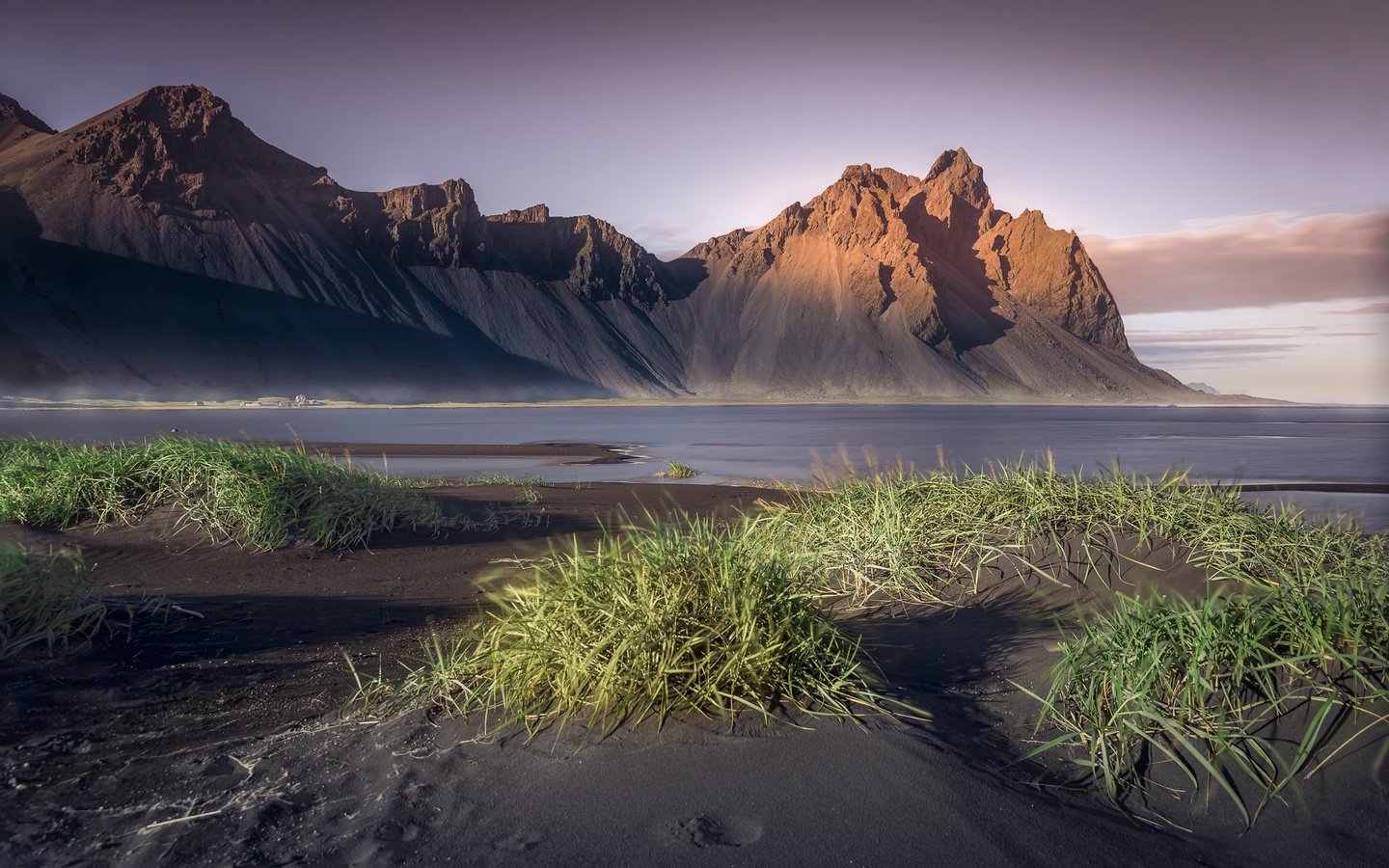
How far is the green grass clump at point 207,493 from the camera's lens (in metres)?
9.73

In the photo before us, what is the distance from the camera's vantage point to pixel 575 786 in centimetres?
359

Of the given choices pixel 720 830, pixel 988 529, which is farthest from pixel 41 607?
pixel 988 529

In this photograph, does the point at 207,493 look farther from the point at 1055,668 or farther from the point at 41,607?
the point at 1055,668

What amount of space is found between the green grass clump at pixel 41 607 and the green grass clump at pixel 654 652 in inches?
93.7

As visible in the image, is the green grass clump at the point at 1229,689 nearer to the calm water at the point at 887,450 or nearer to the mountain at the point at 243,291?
the calm water at the point at 887,450

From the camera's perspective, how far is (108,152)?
518 feet

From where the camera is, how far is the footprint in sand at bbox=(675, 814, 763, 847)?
320 cm

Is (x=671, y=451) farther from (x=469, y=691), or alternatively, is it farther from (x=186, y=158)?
(x=186, y=158)

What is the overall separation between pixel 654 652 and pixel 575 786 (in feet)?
2.57

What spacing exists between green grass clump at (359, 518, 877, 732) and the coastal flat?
0.17 meters

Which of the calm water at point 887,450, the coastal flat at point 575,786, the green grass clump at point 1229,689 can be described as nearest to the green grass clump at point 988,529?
the coastal flat at point 575,786

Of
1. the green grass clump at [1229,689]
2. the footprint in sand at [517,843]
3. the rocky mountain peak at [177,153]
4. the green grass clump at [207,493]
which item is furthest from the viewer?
the rocky mountain peak at [177,153]

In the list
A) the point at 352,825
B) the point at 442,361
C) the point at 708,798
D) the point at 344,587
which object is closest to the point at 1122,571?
the point at 708,798

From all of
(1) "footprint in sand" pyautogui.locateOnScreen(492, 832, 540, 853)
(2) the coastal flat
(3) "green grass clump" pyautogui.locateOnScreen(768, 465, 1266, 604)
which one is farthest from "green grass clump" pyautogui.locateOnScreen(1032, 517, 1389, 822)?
(1) "footprint in sand" pyautogui.locateOnScreen(492, 832, 540, 853)
